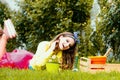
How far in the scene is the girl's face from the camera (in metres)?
4.77

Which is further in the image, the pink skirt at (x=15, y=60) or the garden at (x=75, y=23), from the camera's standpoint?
the garden at (x=75, y=23)

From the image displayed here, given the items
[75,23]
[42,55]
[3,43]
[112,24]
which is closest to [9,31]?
[3,43]

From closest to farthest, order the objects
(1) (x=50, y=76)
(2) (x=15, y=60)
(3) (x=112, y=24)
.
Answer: (1) (x=50, y=76) → (2) (x=15, y=60) → (3) (x=112, y=24)

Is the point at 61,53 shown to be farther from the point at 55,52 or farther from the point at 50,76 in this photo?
the point at 50,76

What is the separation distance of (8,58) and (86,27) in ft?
19.8

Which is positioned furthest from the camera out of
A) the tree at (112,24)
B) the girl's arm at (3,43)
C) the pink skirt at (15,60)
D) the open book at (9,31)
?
the tree at (112,24)

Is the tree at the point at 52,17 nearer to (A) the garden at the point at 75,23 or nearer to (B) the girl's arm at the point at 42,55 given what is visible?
(A) the garden at the point at 75,23

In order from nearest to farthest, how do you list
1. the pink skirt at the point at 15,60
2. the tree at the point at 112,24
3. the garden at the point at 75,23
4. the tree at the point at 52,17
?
the pink skirt at the point at 15,60, the tree at the point at 112,24, the garden at the point at 75,23, the tree at the point at 52,17

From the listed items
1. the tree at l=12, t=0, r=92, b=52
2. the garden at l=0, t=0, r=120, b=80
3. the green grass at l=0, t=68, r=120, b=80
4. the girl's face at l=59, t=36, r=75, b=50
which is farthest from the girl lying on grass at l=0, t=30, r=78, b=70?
the tree at l=12, t=0, r=92, b=52

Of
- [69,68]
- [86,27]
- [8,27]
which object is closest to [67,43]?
[69,68]

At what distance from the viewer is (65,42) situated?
15.7 ft

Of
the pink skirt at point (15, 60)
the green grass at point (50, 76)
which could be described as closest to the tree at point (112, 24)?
the pink skirt at point (15, 60)

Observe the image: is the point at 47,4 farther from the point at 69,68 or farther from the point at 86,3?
the point at 69,68

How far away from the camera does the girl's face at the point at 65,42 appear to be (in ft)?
15.6
